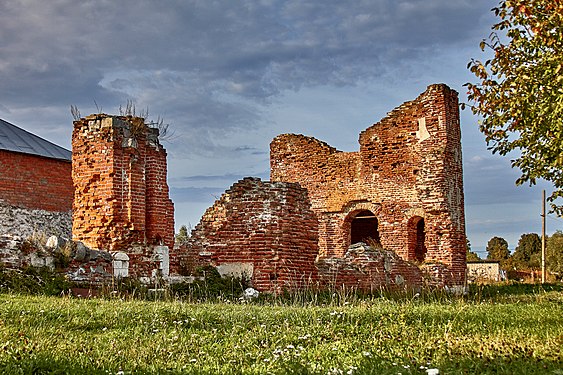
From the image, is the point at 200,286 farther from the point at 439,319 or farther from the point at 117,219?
the point at 439,319

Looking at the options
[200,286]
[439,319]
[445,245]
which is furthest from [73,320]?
[445,245]

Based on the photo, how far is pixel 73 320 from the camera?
7.58 metres

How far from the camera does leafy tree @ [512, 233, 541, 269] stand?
136 ft

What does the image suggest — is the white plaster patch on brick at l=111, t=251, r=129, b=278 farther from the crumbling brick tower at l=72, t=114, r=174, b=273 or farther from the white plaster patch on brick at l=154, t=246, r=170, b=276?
the white plaster patch on brick at l=154, t=246, r=170, b=276

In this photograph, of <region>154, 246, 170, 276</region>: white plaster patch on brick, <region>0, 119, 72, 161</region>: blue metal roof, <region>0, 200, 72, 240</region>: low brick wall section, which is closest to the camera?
<region>154, 246, 170, 276</region>: white plaster patch on brick

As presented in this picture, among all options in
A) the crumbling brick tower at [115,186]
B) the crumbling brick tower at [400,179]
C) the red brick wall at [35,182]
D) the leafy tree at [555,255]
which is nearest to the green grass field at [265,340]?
A: the crumbling brick tower at [115,186]

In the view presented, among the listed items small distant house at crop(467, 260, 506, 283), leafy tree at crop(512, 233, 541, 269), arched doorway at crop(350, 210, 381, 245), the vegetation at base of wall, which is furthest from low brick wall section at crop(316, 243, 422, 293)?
leafy tree at crop(512, 233, 541, 269)

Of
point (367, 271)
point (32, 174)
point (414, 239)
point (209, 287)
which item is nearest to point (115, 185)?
point (209, 287)

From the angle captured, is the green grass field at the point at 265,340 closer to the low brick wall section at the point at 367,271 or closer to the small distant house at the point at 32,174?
the low brick wall section at the point at 367,271

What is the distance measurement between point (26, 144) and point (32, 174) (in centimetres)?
154

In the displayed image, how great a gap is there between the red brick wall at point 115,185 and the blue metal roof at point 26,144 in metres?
11.4

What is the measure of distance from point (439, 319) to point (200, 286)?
5.59 metres

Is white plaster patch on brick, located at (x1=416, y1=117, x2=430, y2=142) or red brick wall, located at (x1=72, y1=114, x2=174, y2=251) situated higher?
white plaster patch on brick, located at (x1=416, y1=117, x2=430, y2=142)

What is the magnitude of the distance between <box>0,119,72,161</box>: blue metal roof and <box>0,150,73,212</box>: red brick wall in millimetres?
237
